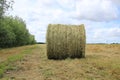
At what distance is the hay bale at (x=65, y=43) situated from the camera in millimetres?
18750

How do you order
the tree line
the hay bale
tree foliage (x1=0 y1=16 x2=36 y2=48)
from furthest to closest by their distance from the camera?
tree foliage (x1=0 y1=16 x2=36 y2=48), the tree line, the hay bale

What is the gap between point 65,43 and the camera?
61.6 ft

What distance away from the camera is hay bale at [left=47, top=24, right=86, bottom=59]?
1875 centimetres

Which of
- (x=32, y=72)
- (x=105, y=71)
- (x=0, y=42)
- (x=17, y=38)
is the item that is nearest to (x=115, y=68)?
(x=105, y=71)

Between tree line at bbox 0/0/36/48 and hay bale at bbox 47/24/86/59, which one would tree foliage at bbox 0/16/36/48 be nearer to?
tree line at bbox 0/0/36/48

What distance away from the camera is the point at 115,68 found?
13828 millimetres

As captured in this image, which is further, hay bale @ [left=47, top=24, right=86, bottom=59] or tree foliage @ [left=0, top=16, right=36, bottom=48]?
tree foliage @ [left=0, top=16, right=36, bottom=48]

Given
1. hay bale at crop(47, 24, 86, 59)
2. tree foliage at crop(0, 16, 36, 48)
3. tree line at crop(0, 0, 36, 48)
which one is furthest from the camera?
tree foliage at crop(0, 16, 36, 48)

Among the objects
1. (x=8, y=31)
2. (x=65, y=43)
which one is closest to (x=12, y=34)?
(x=8, y=31)

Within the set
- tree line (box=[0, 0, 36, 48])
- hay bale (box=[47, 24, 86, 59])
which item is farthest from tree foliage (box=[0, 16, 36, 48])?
hay bale (box=[47, 24, 86, 59])

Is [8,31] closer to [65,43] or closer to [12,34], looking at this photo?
[12,34]

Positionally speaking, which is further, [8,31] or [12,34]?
[12,34]

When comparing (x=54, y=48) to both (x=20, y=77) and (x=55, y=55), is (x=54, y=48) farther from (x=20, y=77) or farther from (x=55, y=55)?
(x=20, y=77)

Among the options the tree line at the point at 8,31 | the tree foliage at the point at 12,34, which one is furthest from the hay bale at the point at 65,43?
the tree foliage at the point at 12,34
